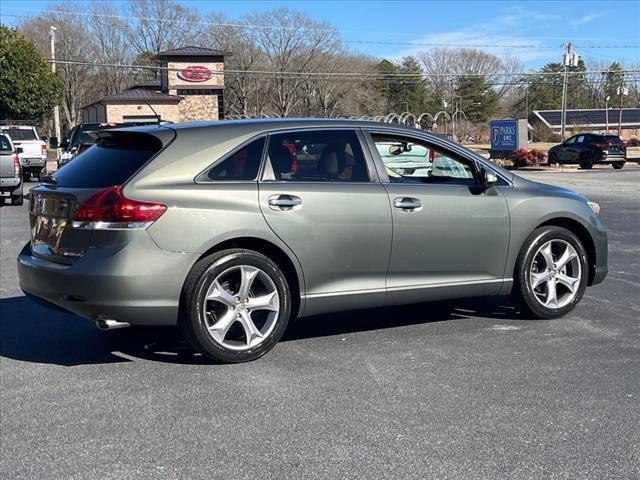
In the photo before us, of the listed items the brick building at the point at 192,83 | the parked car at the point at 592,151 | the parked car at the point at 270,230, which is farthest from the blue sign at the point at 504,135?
the parked car at the point at 270,230

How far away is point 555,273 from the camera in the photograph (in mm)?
6277

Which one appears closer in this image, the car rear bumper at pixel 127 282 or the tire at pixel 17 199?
the car rear bumper at pixel 127 282

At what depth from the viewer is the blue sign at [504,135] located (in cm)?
3878

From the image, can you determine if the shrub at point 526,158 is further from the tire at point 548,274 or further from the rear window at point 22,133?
the tire at point 548,274

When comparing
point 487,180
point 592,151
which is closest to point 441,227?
point 487,180

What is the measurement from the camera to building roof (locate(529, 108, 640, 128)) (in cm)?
8100

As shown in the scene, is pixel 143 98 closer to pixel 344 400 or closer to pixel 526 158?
pixel 526 158

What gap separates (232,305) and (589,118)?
84863 mm

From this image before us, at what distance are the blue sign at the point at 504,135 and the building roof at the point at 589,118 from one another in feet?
140

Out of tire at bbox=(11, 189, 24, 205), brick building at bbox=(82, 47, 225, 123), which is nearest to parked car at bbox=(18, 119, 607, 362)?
tire at bbox=(11, 189, 24, 205)

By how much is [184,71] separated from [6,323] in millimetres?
47232

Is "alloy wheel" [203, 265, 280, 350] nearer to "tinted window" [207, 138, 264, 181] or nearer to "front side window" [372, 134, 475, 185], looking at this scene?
"tinted window" [207, 138, 264, 181]

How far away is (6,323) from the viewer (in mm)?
6613

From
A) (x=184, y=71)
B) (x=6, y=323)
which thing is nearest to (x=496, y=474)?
(x=6, y=323)
